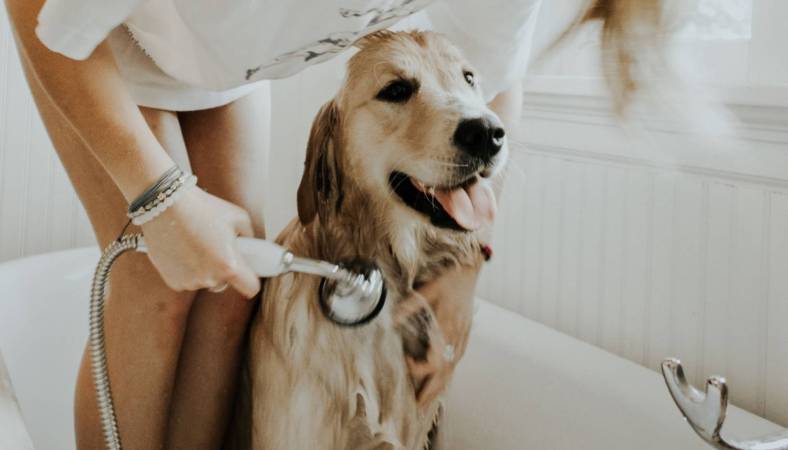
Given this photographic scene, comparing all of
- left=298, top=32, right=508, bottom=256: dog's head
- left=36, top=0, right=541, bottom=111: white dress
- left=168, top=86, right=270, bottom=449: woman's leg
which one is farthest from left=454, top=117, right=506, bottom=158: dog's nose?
left=168, top=86, right=270, bottom=449: woman's leg

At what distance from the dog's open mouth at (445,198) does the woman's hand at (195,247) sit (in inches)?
5.5

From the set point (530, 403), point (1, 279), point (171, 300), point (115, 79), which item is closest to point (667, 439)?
point (530, 403)

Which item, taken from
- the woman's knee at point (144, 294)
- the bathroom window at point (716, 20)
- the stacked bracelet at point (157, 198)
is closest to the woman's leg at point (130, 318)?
the woman's knee at point (144, 294)

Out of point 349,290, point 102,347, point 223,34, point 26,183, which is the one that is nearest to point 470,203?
point 349,290

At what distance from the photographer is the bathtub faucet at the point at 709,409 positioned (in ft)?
1.74

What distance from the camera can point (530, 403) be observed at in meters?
A: 0.87

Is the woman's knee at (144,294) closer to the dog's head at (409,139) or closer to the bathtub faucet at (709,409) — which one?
the dog's head at (409,139)

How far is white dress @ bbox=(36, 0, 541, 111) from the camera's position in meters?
0.46

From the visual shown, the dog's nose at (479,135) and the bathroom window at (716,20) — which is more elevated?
the bathroom window at (716,20)

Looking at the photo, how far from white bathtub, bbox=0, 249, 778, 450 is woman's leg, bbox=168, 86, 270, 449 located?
133 millimetres

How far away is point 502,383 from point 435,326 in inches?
11.2

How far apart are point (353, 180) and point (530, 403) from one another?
0.43 metres

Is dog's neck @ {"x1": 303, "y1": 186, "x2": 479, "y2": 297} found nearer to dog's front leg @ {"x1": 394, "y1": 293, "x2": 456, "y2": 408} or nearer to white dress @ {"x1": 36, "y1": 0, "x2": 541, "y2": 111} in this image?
dog's front leg @ {"x1": 394, "y1": 293, "x2": 456, "y2": 408}

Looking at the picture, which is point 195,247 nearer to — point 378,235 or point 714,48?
point 378,235
